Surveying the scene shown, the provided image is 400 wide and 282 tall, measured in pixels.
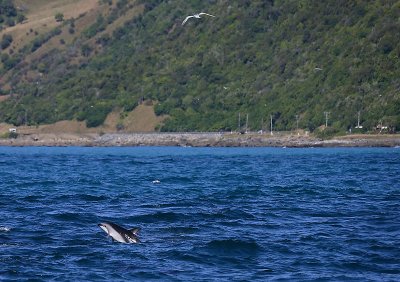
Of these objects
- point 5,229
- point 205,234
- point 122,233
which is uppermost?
point 122,233

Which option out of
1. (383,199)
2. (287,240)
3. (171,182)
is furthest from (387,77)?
(287,240)

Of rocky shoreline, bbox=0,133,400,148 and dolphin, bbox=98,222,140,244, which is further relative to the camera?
rocky shoreline, bbox=0,133,400,148

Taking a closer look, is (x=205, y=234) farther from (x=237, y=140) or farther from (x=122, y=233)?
(x=237, y=140)

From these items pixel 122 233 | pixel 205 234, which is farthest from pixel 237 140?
pixel 122 233

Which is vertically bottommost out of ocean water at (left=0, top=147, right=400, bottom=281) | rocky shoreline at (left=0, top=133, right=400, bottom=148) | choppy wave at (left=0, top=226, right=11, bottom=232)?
rocky shoreline at (left=0, top=133, right=400, bottom=148)

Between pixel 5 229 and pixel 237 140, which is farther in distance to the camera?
pixel 237 140

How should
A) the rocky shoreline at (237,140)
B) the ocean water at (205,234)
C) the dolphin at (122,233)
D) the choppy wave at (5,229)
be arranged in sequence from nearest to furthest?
the ocean water at (205,234), the dolphin at (122,233), the choppy wave at (5,229), the rocky shoreline at (237,140)

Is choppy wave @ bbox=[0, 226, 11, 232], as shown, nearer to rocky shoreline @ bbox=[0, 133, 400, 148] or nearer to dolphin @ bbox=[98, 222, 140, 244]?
dolphin @ bbox=[98, 222, 140, 244]

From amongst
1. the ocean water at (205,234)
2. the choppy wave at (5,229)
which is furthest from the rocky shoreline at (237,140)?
the choppy wave at (5,229)

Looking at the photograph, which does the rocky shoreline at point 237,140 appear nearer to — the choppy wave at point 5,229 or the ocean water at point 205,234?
the ocean water at point 205,234

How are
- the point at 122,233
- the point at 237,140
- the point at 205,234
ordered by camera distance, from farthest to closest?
1. the point at 237,140
2. the point at 205,234
3. the point at 122,233

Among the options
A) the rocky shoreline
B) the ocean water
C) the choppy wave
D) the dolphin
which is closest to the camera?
the ocean water

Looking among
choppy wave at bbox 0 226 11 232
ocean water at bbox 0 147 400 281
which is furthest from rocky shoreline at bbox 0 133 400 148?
choppy wave at bbox 0 226 11 232

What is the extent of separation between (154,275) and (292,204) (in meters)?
17.2
